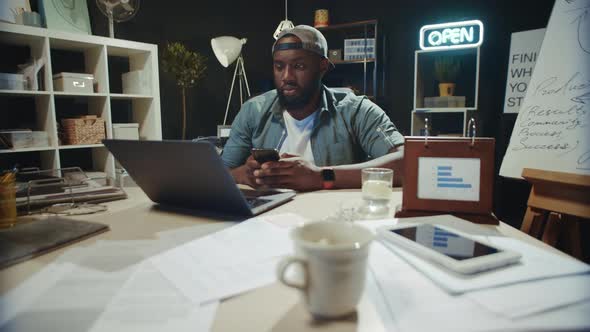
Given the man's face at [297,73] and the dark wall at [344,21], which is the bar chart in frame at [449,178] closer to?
the man's face at [297,73]

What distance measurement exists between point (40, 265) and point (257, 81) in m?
4.21

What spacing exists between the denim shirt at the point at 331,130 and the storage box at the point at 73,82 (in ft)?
4.31

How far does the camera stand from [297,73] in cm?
189

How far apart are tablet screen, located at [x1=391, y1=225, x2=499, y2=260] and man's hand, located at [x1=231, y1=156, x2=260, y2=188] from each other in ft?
2.28

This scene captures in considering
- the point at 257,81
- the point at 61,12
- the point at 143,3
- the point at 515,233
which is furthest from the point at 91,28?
the point at 515,233

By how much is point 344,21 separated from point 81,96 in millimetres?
3265

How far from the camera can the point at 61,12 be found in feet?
8.34

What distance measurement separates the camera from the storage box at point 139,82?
2990mm

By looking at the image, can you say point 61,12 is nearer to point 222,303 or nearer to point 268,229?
point 268,229

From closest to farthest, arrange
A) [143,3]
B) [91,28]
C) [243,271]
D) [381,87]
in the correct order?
1. [243,271]
2. [91,28]
3. [143,3]
4. [381,87]

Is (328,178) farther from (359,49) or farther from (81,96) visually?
(359,49)

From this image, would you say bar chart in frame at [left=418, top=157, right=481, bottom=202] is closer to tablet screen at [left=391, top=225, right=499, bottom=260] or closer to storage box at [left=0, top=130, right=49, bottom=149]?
tablet screen at [left=391, top=225, right=499, bottom=260]

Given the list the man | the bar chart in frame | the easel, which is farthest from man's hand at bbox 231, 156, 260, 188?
the easel

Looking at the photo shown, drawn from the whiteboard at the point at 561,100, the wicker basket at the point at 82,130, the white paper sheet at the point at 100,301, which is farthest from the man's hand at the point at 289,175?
the wicker basket at the point at 82,130
